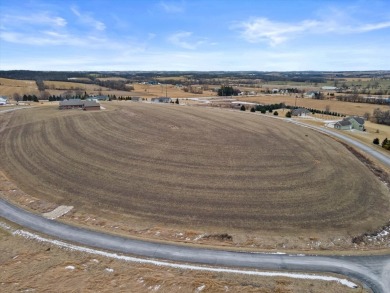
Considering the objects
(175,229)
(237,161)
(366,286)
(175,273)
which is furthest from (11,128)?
(366,286)

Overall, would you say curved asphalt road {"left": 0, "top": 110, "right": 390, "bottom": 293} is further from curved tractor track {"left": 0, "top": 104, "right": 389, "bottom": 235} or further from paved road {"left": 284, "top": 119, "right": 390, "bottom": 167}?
paved road {"left": 284, "top": 119, "right": 390, "bottom": 167}

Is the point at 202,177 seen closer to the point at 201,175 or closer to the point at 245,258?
the point at 201,175

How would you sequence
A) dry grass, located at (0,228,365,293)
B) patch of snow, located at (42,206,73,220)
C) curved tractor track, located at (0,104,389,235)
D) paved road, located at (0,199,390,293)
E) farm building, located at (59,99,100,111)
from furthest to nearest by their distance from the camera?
1. farm building, located at (59,99,100,111)
2. curved tractor track, located at (0,104,389,235)
3. patch of snow, located at (42,206,73,220)
4. paved road, located at (0,199,390,293)
5. dry grass, located at (0,228,365,293)

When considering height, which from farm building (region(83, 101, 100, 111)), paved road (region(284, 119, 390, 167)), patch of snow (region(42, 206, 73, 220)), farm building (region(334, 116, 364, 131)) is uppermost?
farm building (region(83, 101, 100, 111))

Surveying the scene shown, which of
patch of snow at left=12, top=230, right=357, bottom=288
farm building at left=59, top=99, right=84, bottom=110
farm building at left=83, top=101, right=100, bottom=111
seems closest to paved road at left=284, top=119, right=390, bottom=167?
patch of snow at left=12, top=230, right=357, bottom=288

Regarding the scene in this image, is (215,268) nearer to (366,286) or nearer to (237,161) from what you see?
(366,286)

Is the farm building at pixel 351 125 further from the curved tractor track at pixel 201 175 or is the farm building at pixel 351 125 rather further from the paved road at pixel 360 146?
the curved tractor track at pixel 201 175

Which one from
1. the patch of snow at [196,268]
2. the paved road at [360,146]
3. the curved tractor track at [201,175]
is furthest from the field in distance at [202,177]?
the patch of snow at [196,268]
